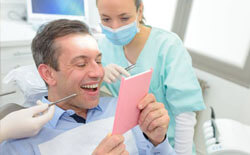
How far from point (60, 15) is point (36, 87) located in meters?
1.43

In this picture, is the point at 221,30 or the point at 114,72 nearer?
the point at 114,72

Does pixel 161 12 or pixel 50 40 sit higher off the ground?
pixel 50 40

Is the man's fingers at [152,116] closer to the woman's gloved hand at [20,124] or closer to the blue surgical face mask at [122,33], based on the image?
the woman's gloved hand at [20,124]

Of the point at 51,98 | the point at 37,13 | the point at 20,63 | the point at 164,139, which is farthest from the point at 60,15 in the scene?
the point at 164,139

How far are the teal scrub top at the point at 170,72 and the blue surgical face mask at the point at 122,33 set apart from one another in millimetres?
100

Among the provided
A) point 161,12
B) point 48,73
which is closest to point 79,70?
point 48,73

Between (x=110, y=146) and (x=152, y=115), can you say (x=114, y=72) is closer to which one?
(x=152, y=115)

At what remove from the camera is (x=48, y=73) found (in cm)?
108

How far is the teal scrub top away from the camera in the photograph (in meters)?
1.17

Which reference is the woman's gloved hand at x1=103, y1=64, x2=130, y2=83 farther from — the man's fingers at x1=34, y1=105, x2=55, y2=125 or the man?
the man's fingers at x1=34, y1=105, x2=55, y2=125

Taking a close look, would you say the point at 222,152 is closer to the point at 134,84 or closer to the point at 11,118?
the point at 134,84

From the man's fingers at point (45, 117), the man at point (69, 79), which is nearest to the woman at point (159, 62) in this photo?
the man at point (69, 79)

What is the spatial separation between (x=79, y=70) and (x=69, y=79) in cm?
6

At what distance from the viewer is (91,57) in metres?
1.04
